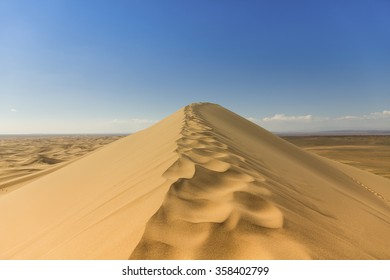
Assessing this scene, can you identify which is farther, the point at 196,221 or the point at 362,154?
the point at 362,154

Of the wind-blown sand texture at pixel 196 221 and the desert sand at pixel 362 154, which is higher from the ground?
the wind-blown sand texture at pixel 196 221

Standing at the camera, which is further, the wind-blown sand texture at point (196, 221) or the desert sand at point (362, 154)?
the desert sand at point (362, 154)

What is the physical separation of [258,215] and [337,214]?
130 cm

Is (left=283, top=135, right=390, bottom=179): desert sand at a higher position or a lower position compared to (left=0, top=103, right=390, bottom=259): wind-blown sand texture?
lower

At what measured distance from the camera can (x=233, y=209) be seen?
201 centimetres

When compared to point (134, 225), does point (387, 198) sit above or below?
below

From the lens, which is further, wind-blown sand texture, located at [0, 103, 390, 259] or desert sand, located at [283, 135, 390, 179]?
desert sand, located at [283, 135, 390, 179]

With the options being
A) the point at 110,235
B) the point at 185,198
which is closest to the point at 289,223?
the point at 185,198

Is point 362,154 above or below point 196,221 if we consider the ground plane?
below

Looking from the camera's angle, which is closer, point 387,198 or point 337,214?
point 337,214
